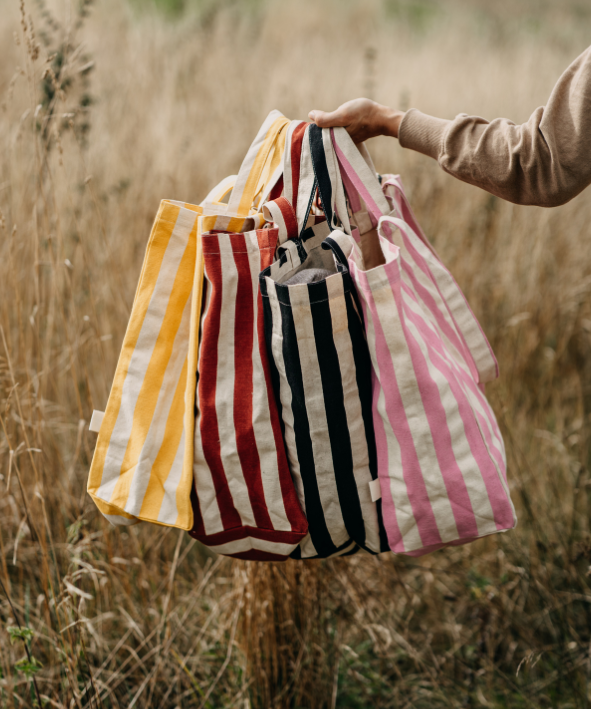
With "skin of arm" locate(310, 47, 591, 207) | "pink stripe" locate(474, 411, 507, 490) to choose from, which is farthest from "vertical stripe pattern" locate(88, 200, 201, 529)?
"pink stripe" locate(474, 411, 507, 490)

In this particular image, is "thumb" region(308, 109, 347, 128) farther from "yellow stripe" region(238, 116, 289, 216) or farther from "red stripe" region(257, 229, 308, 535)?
A: "red stripe" region(257, 229, 308, 535)

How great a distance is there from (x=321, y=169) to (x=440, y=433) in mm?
453

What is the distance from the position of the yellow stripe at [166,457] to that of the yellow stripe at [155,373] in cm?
3

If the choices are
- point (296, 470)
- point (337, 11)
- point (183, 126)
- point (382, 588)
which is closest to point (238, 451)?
point (296, 470)

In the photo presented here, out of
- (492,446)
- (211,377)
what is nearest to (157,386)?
(211,377)

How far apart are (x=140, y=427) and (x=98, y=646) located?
2.54ft

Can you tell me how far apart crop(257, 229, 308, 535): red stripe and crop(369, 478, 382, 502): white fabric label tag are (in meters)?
0.11

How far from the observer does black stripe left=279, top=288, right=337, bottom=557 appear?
763 mm

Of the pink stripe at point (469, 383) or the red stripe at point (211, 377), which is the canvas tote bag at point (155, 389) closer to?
the red stripe at point (211, 377)

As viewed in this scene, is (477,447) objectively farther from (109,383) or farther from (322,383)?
(109,383)

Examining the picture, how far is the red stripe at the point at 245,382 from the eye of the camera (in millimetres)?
804

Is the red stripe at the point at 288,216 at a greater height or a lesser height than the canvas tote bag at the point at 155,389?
greater

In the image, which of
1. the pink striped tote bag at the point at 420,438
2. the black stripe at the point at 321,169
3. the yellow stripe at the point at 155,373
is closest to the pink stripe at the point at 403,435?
the pink striped tote bag at the point at 420,438

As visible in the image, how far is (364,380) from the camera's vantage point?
2.68ft
